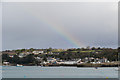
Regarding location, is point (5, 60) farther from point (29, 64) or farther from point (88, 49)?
point (88, 49)

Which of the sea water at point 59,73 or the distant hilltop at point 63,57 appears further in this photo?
the distant hilltop at point 63,57

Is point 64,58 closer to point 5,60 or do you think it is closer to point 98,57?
point 98,57

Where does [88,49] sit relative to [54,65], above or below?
above

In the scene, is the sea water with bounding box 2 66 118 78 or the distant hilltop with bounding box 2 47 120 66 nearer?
the sea water with bounding box 2 66 118 78

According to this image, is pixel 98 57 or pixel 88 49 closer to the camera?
pixel 98 57

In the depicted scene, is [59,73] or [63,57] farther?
[63,57]

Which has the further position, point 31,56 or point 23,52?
point 23,52

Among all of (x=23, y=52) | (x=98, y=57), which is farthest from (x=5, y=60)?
(x=98, y=57)

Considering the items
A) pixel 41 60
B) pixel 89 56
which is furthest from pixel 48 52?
pixel 89 56
